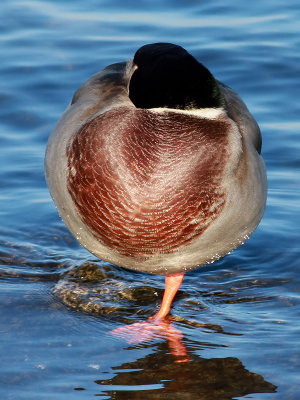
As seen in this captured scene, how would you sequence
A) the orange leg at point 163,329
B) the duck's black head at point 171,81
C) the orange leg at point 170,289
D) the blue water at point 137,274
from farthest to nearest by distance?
the orange leg at point 170,289 → the orange leg at point 163,329 → the blue water at point 137,274 → the duck's black head at point 171,81

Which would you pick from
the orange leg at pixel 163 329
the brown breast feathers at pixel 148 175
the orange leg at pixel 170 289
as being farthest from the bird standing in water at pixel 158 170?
the orange leg at pixel 170 289

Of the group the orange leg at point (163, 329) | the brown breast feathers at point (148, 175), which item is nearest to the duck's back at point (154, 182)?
the brown breast feathers at point (148, 175)

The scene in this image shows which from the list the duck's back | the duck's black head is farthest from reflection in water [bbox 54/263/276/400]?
the duck's black head

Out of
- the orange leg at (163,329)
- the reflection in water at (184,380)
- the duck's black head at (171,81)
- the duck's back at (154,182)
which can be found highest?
the duck's black head at (171,81)

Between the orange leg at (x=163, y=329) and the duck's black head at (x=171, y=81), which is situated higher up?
the duck's black head at (x=171, y=81)

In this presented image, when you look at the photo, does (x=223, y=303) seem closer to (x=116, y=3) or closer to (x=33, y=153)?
(x=33, y=153)

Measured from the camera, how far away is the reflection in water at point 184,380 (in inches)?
148

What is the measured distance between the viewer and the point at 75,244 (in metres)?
5.38

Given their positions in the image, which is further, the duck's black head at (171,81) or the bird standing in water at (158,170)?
the bird standing in water at (158,170)

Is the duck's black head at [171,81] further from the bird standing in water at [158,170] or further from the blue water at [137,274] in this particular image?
the blue water at [137,274]

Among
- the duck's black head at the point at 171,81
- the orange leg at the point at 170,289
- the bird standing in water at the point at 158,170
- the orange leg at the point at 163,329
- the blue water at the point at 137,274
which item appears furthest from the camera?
the orange leg at the point at 170,289

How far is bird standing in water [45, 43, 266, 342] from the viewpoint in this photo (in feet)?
12.2

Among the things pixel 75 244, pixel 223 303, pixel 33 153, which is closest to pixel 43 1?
pixel 33 153

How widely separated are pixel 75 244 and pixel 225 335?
1416mm
